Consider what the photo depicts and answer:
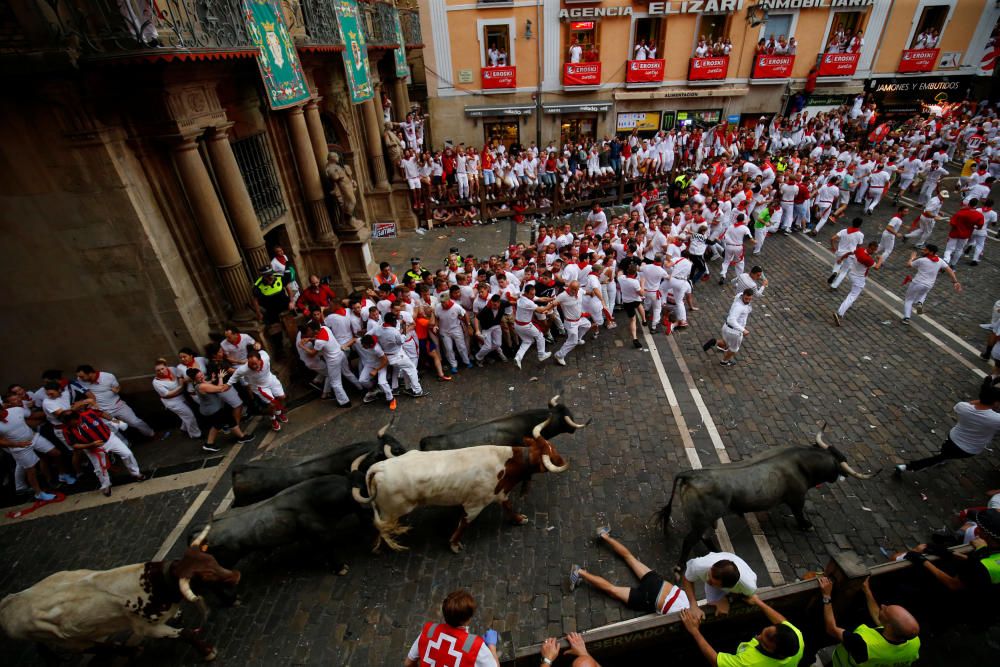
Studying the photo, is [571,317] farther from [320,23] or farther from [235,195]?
[320,23]

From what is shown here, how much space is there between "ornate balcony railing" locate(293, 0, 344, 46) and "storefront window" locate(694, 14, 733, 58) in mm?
19424

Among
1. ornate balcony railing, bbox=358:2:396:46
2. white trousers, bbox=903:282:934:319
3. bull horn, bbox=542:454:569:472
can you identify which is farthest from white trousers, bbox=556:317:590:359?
ornate balcony railing, bbox=358:2:396:46

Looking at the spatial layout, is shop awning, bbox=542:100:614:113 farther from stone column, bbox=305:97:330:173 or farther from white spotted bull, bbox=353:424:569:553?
white spotted bull, bbox=353:424:569:553

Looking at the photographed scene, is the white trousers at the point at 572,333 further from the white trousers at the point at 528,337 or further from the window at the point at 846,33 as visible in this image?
the window at the point at 846,33

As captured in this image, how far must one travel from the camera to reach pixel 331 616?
18.1 feet

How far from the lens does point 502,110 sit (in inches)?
991

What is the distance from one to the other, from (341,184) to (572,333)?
7274 mm

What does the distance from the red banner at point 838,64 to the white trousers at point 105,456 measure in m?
32.2

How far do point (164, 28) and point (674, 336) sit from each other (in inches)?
407

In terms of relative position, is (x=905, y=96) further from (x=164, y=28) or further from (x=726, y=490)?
(x=164, y=28)

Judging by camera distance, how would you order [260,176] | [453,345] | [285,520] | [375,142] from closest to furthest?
[285,520] → [453,345] → [260,176] → [375,142]

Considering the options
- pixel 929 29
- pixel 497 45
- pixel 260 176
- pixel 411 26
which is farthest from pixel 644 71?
pixel 260 176

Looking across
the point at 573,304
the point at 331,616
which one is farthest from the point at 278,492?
the point at 573,304

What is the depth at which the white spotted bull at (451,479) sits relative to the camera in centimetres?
565
